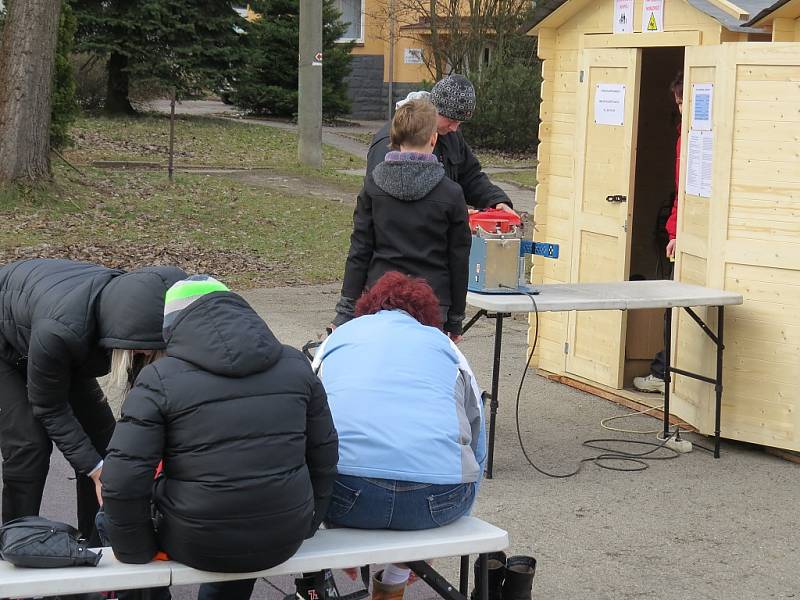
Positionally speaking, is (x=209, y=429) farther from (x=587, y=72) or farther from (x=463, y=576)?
(x=587, y=72)

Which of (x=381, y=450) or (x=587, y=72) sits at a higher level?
(x=587, y=72)

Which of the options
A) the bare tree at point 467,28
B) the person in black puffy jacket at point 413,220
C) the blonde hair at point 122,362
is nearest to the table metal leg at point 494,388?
the person in black puffy jacket at point 413,220

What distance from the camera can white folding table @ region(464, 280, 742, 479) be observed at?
6.23 meters

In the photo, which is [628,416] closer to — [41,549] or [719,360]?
[719,360]

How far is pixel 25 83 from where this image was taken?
13.9 metres

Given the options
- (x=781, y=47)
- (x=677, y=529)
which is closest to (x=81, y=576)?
(x=677, y=529)

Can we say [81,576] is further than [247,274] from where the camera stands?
No

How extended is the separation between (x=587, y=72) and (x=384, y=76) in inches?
1032

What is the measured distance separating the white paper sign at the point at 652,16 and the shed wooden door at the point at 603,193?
0.17 metres

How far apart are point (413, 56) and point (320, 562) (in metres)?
27.1

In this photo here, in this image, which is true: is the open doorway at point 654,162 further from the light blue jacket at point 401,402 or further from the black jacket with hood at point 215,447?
the black jacket with hood at point 215,447

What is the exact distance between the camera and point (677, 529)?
5625mm

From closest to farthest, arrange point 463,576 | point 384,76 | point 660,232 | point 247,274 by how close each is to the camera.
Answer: point 463,576
point 660,232
point 247,274
point 384,76

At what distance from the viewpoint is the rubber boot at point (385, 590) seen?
14.5 ft
